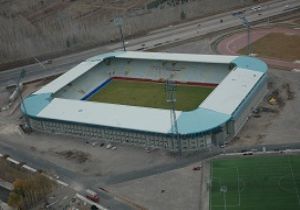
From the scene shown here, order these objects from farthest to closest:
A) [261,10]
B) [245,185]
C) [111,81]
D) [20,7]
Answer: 1. [20,7]
2. [261,10]
3. [111,81]
4. [245,185]

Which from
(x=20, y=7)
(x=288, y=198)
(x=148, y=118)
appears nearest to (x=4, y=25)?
(x=20, y=7)

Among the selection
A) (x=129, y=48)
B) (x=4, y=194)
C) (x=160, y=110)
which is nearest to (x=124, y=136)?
(x=160, y=110)

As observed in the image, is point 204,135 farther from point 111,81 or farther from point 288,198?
point 111,81

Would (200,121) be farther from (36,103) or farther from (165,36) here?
(165,36)

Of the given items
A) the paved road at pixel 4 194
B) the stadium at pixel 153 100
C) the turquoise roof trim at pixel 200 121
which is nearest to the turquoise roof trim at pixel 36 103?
the stadium at pixel 153 100

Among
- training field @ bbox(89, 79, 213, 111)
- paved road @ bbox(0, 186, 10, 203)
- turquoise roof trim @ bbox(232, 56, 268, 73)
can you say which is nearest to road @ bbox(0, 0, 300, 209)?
paved road @ bbox(0, 186, 10, 203)

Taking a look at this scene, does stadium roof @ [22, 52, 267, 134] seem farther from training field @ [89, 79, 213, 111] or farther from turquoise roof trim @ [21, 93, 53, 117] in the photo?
training field @ [89, 79, 213, 111]

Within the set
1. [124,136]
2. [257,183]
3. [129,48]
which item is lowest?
[257,183]
